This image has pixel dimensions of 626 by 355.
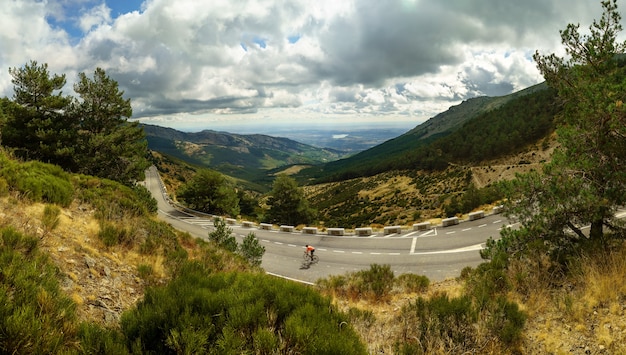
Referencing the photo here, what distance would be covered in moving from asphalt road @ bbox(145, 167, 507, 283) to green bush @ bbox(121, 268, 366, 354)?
38.6 ft

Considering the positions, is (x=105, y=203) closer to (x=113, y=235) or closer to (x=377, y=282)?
(x=113, y=235)

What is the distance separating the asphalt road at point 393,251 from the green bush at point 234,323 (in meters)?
11.8

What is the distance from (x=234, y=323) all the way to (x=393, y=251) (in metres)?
17.3

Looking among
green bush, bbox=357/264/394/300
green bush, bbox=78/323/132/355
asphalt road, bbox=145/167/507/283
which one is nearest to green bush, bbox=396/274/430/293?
green bush, bbox=357/264/394/300

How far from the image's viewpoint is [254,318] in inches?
139

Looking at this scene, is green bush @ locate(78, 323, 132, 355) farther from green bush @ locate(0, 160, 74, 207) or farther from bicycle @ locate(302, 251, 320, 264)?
bicycle @ locate(302, 251, 320, 264)

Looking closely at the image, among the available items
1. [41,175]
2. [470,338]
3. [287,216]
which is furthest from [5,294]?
[287,216]

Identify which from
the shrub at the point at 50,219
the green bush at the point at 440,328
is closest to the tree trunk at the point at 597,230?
the green bush at the point at 440,328

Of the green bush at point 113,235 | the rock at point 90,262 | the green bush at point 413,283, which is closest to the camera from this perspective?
the rock at point 90,262

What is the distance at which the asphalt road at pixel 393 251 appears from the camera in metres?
16.1

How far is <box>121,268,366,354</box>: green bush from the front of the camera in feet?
10.0

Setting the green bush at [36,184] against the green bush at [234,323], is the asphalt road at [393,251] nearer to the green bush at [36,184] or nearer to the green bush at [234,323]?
the green bush at [36,184]

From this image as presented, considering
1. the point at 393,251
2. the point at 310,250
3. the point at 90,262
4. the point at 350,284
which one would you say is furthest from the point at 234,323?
the point at 393,251

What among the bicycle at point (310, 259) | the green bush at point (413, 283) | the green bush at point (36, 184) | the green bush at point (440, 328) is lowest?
the bicycle at point (310, 259)
